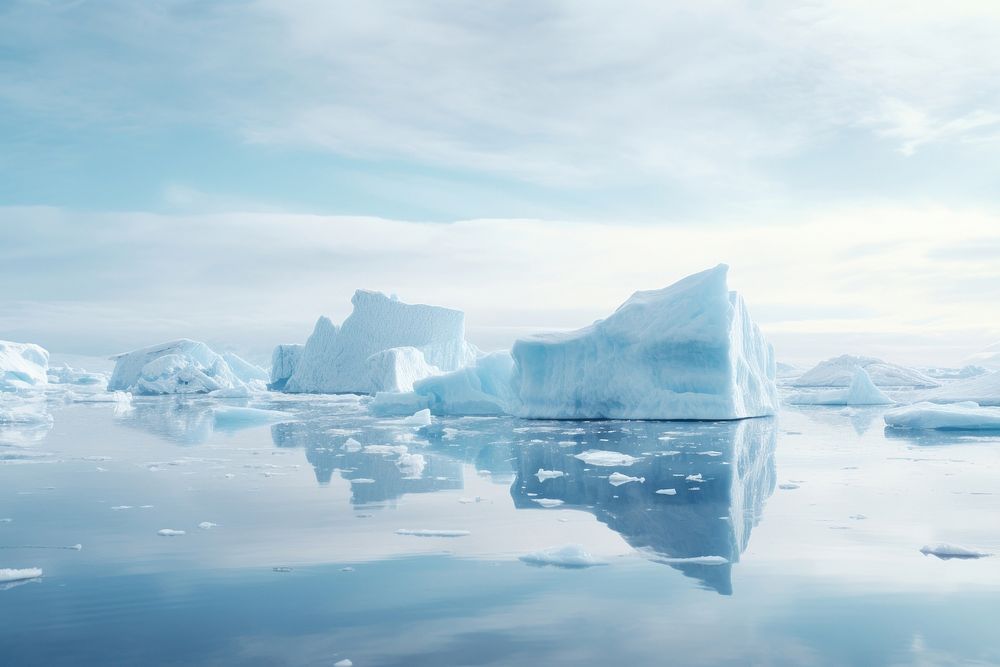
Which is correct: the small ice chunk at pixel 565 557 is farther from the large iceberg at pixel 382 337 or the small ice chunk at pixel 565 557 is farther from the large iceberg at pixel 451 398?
the large iceberg at pixel 382 337

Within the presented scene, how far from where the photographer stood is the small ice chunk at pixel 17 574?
4.08 meters

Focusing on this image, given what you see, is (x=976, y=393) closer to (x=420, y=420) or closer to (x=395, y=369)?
(x=420, y=420)

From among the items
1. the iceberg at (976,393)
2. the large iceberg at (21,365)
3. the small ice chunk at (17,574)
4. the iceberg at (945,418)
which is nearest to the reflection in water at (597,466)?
the iceberg at (945,418)

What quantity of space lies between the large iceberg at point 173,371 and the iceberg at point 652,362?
54.7 feet

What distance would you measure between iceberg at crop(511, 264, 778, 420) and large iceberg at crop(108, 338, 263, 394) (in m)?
16.7

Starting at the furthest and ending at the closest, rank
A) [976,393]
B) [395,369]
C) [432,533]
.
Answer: [395,369] → [976,393] → [432,533]

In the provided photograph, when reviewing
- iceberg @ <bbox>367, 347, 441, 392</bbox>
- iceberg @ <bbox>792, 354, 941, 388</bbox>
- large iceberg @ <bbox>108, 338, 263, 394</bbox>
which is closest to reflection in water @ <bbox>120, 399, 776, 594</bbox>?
iceberg @ <bbox>367, 347, 441, 392</bbox>

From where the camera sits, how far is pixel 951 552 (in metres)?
4.67

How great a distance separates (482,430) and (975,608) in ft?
34.4

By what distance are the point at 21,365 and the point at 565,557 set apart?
113 feet

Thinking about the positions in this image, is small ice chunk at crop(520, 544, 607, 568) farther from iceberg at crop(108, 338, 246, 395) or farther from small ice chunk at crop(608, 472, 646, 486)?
iceberg at crop(108, 338, 246, 395)

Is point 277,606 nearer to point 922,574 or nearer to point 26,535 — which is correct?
point 26,535

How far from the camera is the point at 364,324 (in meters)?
30.0

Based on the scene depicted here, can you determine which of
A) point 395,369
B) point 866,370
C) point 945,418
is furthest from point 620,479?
point 866,370
